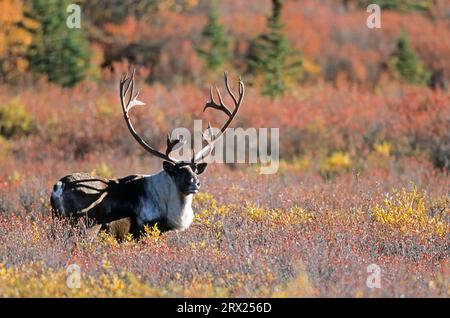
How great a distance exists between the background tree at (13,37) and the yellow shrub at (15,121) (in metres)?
5.98

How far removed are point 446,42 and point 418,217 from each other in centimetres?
2193

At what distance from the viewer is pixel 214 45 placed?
2886cm

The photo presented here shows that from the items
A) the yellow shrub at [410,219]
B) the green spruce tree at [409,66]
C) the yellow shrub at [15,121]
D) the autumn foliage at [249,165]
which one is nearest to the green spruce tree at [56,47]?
the autumn foliage at [249,165]

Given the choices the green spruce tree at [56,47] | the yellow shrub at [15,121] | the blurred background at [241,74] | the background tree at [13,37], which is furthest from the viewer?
the background tree at [13,37]

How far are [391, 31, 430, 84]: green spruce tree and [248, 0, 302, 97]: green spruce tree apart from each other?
3.21 meters

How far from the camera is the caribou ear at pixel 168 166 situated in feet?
31.8

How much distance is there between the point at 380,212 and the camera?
1022 centimetres

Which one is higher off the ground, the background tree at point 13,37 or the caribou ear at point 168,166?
the background tree at point 13,37

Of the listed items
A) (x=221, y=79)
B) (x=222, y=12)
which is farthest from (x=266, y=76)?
(x=222, y=12)

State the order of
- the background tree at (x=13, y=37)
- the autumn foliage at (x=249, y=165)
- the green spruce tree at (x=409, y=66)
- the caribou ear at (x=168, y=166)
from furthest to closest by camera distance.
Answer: the green spruce tree at (x=409, y=66), the background tree at (x=13, y=37), the caribou ear at (x=168, y=166), the autumn foliage at (x=249, y=165)

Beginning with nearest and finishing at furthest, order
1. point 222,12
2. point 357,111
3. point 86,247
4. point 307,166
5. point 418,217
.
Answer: point 86,247 → point 418,217 → point 307,166 → point 357,111 → point 222,12

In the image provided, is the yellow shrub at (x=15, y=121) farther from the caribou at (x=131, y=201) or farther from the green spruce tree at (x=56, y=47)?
the caribou at (x=131, y=201)
